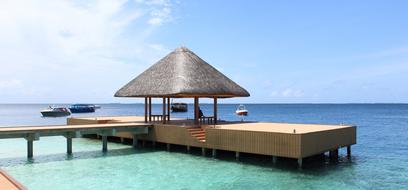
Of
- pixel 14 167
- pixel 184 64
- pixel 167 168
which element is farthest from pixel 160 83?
pixel 14 167

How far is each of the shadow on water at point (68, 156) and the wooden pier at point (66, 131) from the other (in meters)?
0.52

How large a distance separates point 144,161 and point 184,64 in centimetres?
740

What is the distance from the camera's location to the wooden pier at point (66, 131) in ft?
59.4

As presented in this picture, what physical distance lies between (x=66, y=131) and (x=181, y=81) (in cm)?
640

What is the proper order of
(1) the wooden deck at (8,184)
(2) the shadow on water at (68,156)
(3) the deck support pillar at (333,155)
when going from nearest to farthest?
(1) the wooden deck at (8,184)
(2) the shadow on water at (68,156)
(3) the deck support pillar at (333,155)

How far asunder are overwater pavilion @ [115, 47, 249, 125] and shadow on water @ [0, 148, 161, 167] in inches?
120

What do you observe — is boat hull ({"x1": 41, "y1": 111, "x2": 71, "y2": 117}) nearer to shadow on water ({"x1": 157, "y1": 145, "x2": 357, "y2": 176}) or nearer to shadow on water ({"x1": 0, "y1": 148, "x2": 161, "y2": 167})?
shadow on water ({"x1": 0, "y1": 148, "x2": 161, "y2": 167})

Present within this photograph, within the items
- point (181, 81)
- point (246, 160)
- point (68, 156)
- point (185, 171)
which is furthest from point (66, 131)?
point (246, 160)

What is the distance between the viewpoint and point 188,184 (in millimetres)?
13430

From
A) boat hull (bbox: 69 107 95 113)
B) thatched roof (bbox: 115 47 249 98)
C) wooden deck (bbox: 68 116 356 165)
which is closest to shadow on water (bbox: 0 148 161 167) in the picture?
wooden deck (bbox: 68 116 356 165)

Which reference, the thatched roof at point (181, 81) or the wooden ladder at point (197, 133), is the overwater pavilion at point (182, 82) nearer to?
the thatched roof at point (181, 81)

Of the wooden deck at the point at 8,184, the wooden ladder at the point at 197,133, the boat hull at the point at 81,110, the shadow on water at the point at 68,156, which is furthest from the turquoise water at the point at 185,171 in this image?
the boat hull at the point at 81,110

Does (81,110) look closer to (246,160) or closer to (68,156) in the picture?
(68,156)

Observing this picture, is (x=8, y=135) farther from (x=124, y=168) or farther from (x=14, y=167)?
(x=124, y=168)
